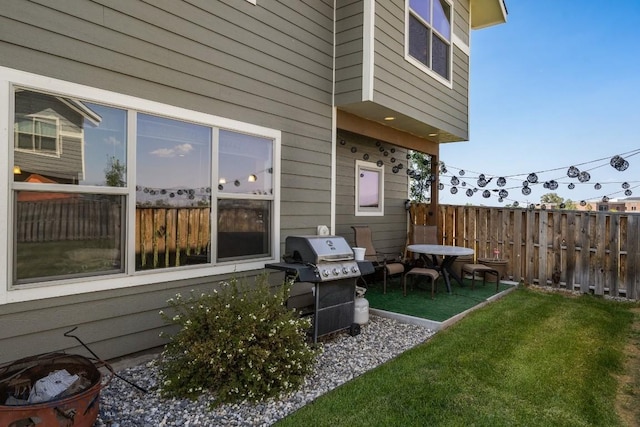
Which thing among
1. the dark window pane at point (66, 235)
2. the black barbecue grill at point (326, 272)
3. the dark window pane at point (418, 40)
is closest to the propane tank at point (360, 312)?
the black barbecue grill at point (326, 272)

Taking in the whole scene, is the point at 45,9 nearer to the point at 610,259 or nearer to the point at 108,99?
the point at 108,99

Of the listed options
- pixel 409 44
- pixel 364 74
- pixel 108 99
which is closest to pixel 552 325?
pixel 364 74

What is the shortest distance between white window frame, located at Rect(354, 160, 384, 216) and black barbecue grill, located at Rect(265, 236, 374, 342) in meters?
3.43

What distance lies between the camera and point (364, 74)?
16.2 feet

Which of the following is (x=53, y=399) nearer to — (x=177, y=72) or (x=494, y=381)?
(x=177, y=72)

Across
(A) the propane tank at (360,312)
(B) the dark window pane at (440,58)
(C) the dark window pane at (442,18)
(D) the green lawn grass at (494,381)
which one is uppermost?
(C) the dark window pane at (442,18)

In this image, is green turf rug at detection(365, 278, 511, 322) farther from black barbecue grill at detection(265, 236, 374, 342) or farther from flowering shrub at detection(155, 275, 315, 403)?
flowering shrub at detection(155, 275, 315, 403)

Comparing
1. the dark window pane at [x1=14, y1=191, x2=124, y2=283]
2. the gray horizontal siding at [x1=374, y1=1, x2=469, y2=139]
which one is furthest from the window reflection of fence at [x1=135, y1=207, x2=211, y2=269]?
the gray horizontal siding at [x1=374, y1=1, x2=469, y2=139]

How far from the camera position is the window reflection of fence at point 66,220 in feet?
8.57

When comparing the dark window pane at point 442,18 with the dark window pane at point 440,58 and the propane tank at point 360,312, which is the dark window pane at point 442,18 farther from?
the propane tank at point 360,312

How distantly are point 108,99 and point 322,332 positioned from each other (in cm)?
288

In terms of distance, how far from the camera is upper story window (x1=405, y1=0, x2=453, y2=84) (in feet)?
19.1

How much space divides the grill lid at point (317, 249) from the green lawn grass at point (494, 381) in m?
1.16

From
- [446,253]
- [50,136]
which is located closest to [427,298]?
[446,253]
